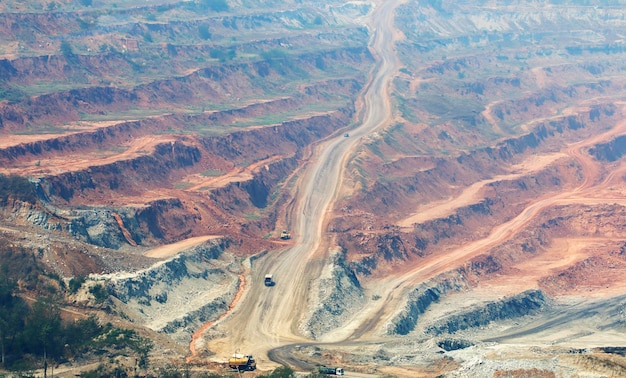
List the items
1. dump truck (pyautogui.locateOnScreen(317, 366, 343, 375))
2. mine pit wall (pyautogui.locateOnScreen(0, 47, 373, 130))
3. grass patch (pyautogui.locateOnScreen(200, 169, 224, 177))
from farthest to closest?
mine pit wall (pyautogui.locateOnScreen(0, 47, 373, 130)) → grass patch (pyautogui.locateOnScreen(200, 169, 224, 177)) → dump truck (pyautogui.locateOnScreen(317, 366, 343, 375))

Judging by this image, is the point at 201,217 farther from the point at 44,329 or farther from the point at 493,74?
the point at 493,74

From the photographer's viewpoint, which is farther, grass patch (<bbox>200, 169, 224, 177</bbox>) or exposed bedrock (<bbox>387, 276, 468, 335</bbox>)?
grass patch (<bbox>200, 169, 224, 177</bbox>)

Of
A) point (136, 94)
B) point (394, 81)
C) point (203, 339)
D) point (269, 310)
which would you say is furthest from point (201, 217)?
point (394, 81)

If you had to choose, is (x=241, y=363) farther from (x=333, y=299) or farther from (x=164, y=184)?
(x=164, y=184)

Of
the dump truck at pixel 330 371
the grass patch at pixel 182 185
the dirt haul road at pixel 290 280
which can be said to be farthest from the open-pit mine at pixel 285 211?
the dump truck at pixel 330 371

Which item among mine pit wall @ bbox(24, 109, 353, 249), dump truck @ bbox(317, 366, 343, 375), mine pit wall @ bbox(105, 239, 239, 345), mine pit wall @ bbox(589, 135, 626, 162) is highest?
mine pit wall @ bbox(589, 135, 626, 162)

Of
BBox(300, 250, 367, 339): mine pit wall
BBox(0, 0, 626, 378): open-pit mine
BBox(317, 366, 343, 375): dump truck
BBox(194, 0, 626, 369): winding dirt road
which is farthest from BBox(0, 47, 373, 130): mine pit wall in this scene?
BBox(317, 366, 343, 375): dump truck

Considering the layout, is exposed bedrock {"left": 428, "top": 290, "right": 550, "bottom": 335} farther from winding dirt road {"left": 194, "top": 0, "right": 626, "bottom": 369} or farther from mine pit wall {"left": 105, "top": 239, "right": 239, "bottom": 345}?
mine pit wall {"left": 105, "top": 239, "right": 239, "bottom": 345}

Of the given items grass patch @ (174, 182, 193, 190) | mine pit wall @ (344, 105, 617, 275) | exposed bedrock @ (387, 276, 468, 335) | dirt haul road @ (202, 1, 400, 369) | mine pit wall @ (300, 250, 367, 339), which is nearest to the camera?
dirt haul road @ (202, 1, 400, 369)
